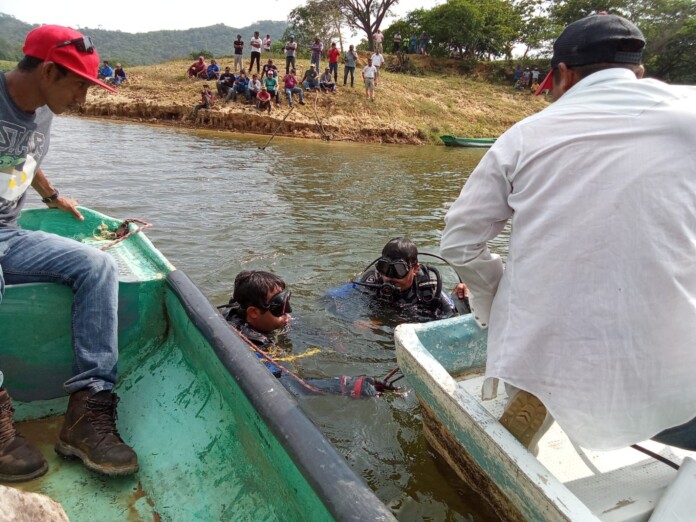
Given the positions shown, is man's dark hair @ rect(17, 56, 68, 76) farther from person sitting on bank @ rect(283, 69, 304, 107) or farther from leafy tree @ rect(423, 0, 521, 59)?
leafy tree @ rect(423, 0, 521, 59)

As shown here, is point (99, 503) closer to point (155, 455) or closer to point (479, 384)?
point (155, 455)

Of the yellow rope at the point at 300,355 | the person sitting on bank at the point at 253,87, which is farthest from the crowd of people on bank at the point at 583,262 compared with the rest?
the person sitting on bank at the point at 253,87

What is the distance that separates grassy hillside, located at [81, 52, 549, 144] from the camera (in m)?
22.2

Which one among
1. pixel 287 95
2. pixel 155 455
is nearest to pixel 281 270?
pixel 155 455

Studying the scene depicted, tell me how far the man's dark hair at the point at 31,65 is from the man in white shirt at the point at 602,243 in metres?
1.97

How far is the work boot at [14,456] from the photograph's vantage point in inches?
78.2

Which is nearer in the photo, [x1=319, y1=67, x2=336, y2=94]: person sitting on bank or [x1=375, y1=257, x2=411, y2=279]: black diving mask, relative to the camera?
[x1=375, y1=257, x2=411, y2=279]: black diving mask

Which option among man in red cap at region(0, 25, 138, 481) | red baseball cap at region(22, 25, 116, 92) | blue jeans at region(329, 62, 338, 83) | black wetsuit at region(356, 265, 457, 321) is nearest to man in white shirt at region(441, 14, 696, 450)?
man in red cap at region(0, 25, 138, 481)

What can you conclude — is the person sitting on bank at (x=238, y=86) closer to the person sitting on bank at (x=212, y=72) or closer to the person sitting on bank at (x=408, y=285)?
the person sitting on bank at (x=212, y=72)

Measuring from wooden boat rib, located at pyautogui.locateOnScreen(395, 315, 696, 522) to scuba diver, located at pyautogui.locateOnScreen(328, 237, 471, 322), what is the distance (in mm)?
1517

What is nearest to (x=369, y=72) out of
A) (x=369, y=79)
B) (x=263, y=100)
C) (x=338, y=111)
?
(x=369, y=79)

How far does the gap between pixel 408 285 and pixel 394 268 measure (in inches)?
11.3

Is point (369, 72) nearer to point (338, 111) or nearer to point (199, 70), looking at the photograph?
point (338, 111)

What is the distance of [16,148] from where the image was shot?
8.11 ft
